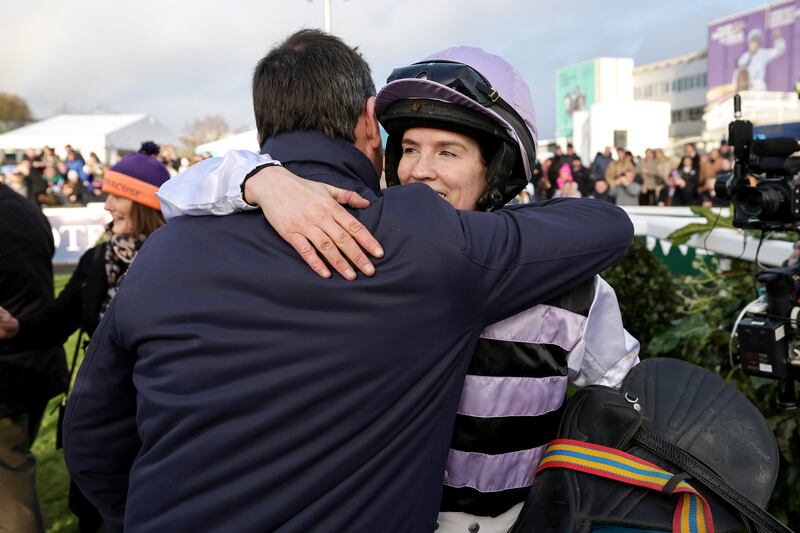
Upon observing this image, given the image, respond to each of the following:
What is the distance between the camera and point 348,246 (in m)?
1.31

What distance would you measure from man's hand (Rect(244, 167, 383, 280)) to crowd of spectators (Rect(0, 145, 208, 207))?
15.6 m

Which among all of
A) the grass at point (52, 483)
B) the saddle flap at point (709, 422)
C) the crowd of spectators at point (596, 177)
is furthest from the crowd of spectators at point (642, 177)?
the saddle flap at point (709, 422)

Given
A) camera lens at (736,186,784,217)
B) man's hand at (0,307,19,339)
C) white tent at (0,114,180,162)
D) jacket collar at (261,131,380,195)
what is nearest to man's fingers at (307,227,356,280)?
jacket collar at (261,131,380,195)

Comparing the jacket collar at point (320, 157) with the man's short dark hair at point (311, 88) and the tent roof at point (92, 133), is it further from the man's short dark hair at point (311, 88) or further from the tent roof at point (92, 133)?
the tent roof at point (92, 133)

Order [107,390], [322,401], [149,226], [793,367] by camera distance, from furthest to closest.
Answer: [149,226], [793,367], [107,390], [322,401]

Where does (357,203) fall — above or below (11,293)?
above

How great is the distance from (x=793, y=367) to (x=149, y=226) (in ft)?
9.79

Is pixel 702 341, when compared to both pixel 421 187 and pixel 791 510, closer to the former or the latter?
pixel 791 510

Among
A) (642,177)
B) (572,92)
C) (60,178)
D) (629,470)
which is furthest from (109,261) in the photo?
(572,92)

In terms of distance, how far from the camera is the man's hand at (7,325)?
3080 mm

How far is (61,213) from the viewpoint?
14234mm

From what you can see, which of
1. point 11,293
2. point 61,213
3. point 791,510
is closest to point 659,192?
point 61,213

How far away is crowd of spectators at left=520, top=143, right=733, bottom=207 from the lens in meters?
14.3

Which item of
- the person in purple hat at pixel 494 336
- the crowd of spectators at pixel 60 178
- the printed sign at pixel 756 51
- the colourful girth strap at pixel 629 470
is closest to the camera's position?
the colourful girth strap at pixel 629 470
